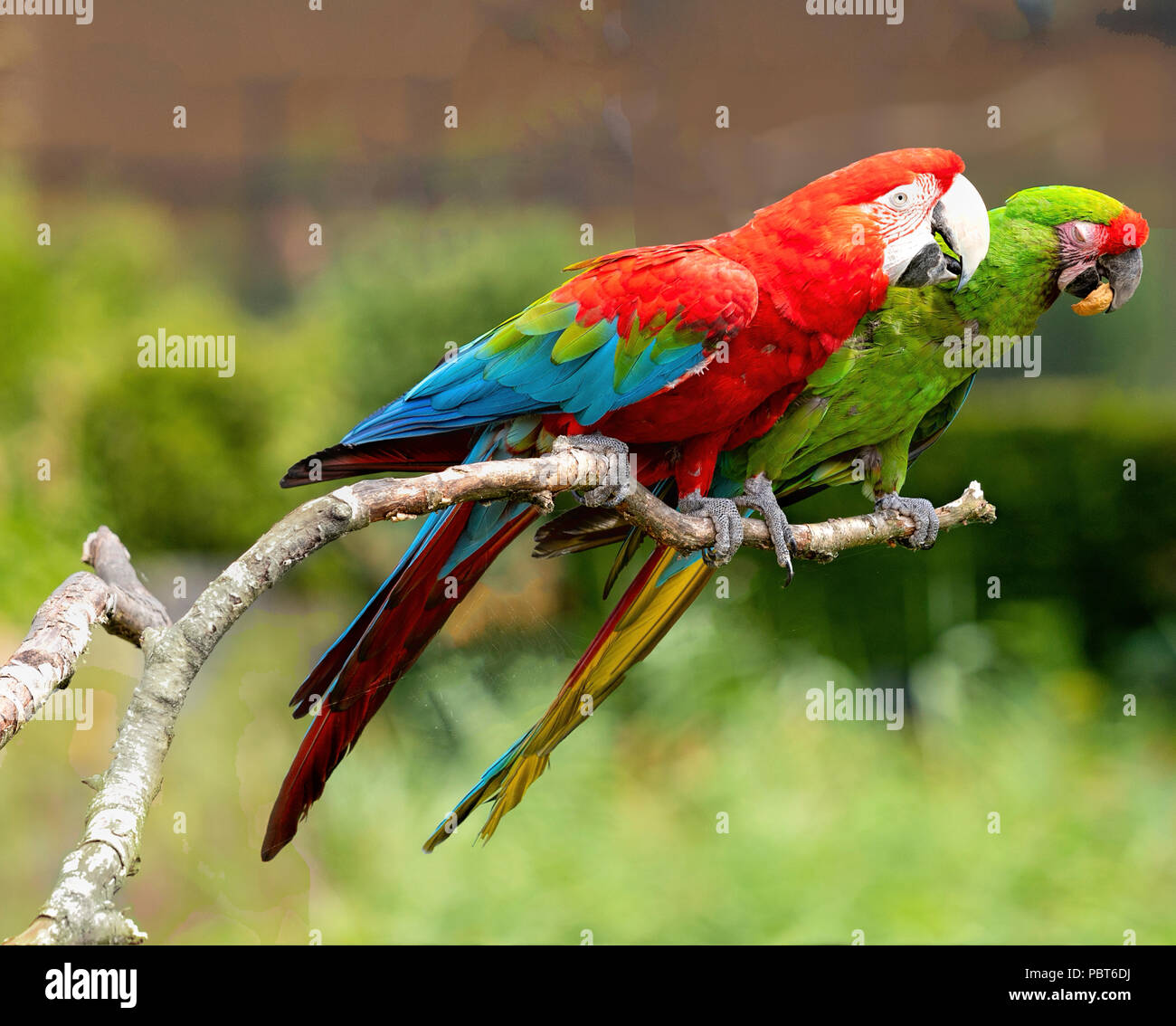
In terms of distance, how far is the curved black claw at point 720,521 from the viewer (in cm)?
131

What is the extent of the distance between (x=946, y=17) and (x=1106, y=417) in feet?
4.05

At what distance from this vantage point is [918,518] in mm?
1535

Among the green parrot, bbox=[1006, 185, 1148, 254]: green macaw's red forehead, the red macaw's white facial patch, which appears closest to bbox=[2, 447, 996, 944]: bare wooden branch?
the green parrot

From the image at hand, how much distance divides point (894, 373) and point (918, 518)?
265 mm

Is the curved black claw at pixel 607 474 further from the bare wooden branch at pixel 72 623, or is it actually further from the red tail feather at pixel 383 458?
the bare wooden branch at pixel 72 623

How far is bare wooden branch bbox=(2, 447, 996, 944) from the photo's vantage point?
69 cm

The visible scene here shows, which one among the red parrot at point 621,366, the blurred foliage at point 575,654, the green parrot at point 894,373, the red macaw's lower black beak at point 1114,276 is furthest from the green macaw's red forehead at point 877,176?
the blurred foliage at point 575,654

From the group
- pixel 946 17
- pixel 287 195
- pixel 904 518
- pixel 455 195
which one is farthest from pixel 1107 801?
pixel 287 195

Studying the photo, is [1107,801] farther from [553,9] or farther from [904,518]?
[553,9]

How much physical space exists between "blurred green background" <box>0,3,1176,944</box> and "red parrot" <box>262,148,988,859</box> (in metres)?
0.91

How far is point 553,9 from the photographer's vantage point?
2.76 meters

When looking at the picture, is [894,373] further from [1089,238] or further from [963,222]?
[1089,238]

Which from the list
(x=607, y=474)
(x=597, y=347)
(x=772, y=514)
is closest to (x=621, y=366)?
(x=597, y=347)

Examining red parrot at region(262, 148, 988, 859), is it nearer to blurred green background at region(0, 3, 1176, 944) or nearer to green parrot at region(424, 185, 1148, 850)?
green parrot at region(424, 185, 1148, 850)
